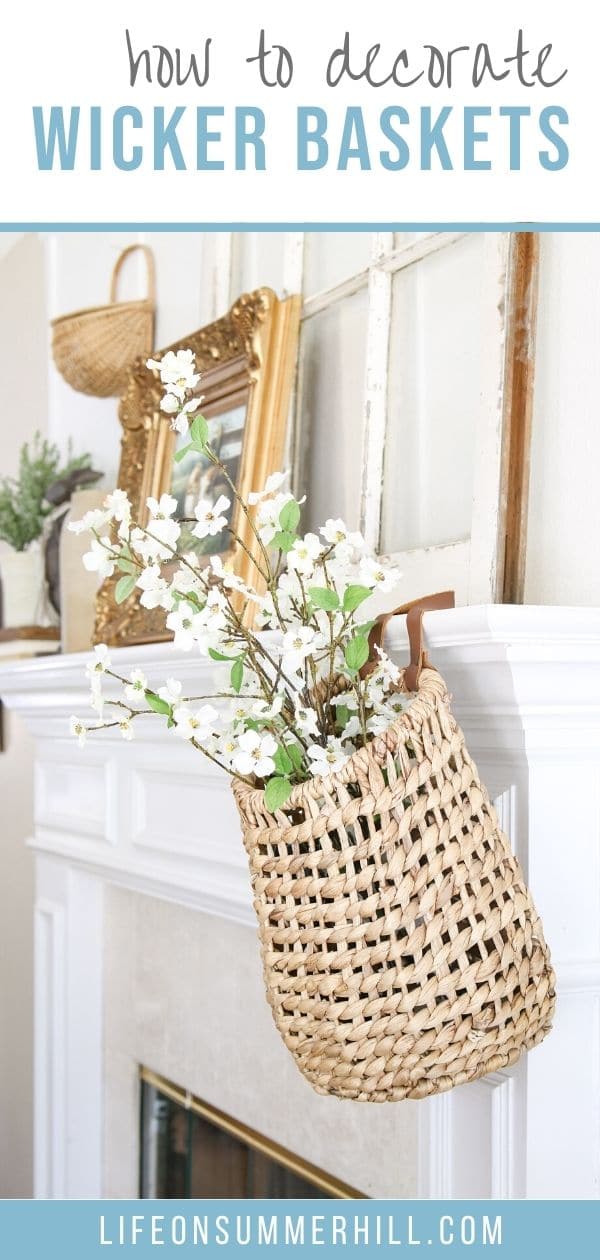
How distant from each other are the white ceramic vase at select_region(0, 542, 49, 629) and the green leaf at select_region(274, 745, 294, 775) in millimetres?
1323

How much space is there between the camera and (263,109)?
122 cm

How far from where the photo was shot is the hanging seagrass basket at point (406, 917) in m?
0.79

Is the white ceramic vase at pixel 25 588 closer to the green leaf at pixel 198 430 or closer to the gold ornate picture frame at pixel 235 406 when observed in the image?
the gold ornate picture frame at pixel 235 406

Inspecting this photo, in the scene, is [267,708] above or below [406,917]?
above

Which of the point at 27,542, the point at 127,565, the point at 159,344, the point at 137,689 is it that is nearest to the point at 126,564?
the point at 127,565

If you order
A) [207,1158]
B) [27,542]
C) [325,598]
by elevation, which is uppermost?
[27,542]

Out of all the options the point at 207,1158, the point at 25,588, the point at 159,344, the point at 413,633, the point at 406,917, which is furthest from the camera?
the point at 25,588

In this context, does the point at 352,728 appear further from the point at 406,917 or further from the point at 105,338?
the point at 105,338

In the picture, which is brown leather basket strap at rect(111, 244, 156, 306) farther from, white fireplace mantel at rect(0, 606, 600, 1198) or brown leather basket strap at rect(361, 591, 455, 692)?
brown leather basket strap at rect(361, 591, 455, 692)

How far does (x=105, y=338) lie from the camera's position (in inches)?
74.8

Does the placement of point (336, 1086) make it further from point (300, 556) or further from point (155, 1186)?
point (155, 1186)

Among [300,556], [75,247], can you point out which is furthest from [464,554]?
[75,247]

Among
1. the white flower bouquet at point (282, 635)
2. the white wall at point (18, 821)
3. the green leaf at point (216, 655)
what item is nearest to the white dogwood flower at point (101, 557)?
the white flower bouquet at point (282, 635)

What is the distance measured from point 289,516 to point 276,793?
0.20 metres
